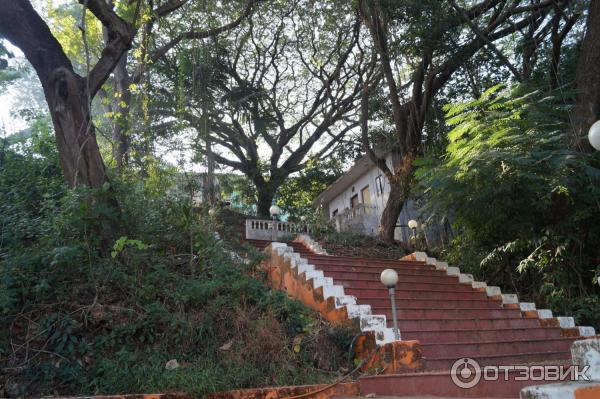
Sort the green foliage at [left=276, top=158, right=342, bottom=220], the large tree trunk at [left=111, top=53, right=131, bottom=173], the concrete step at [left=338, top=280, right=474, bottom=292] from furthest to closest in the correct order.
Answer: the green foliage at [left=276, top=158, right=342, bottom=220] < the large tree trunk at [left=111, top=53, right=131, bottom=173] < the concrete step at [left=338, top=280, right=474, bottom=292]

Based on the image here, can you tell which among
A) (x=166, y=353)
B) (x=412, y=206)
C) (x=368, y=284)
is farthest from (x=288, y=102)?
(x=166, y=353)

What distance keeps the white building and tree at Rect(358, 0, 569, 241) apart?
3.90 metres

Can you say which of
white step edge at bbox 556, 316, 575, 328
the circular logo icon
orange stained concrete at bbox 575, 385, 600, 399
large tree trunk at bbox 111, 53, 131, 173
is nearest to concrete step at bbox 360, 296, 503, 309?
white step edge at bbox 556, 316, 575, 328

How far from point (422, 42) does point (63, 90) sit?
8.57 m

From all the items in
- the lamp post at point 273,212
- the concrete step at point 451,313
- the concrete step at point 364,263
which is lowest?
the concrete step at point 451,313

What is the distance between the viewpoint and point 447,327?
295 inches

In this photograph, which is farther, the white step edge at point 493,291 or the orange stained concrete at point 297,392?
the white step edge at point 493,291

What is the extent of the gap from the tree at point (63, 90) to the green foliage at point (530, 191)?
6309 mm

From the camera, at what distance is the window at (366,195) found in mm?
21173

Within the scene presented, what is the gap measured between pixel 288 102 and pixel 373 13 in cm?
902

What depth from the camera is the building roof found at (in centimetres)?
2013

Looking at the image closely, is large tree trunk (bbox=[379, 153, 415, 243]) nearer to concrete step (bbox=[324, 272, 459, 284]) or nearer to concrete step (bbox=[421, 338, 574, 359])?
concrete step (bbox=[324, 272, 459, 284])

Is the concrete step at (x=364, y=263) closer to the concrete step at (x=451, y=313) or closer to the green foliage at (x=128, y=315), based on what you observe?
the concrete step at (x=451, y=313)

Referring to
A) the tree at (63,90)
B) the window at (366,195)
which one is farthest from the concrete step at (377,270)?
the window at (366,195)
